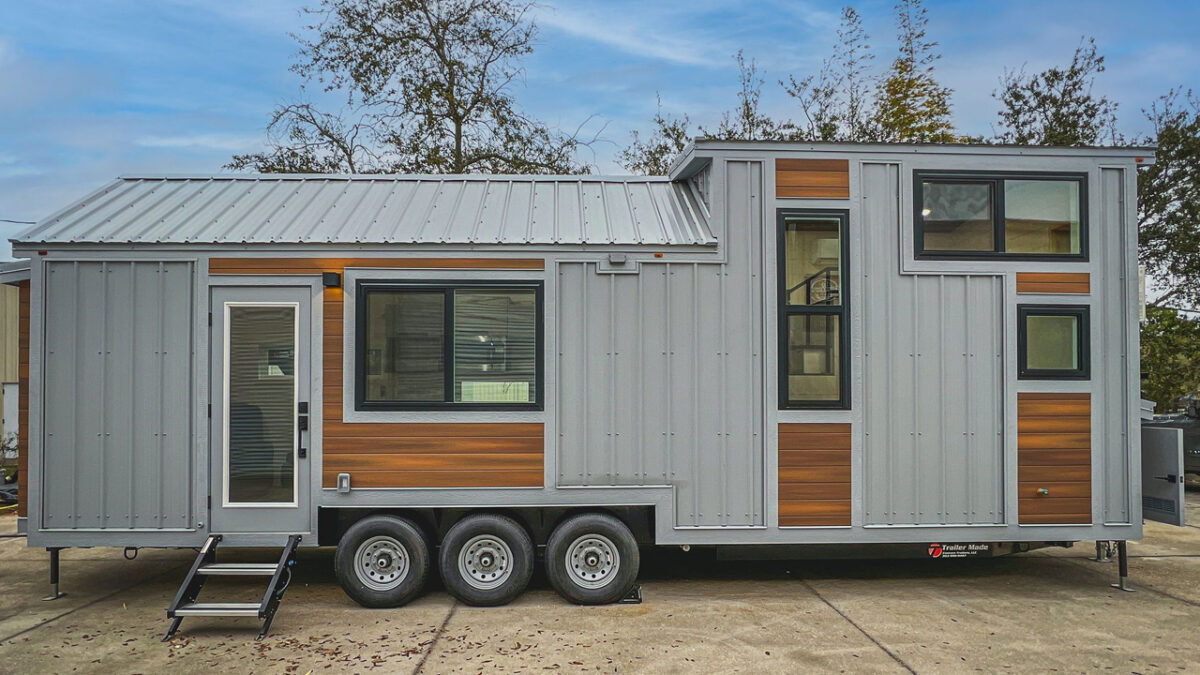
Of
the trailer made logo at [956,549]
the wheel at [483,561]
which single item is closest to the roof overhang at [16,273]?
the wheel at [483,561]

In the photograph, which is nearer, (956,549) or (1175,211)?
(956,549)

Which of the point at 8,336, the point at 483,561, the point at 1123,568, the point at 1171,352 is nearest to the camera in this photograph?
the point at 483,561

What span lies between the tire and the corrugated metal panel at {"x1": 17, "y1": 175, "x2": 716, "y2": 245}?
7.00 ft

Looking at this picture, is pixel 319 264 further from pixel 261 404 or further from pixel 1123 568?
pixel 1123 568

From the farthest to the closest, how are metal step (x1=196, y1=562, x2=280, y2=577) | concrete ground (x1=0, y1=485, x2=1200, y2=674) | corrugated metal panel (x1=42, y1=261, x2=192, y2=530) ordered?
corrugated metal panel (x1=42, y1=261, x2=192, y2=530) → metal step (x1=196, y1=562, x2=280, y2=577) → concrete ground (x1=0, y1=485, x2=1200, y2=674)

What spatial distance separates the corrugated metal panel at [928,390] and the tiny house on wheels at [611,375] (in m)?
0.02

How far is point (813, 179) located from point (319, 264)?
3.80 metres

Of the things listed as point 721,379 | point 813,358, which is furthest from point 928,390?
point 721,379

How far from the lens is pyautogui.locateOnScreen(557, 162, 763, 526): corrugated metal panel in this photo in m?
5.89

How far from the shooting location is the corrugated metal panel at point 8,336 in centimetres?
1457

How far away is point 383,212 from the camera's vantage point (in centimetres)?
648

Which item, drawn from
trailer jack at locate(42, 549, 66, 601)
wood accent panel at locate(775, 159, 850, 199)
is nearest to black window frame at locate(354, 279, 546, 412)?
wood accent panel at locate(775, 159, 850, 199)

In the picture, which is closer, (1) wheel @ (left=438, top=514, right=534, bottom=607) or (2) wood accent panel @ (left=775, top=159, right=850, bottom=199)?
(1) wheel @ (left=438, top=514, right=534, bottom=607)

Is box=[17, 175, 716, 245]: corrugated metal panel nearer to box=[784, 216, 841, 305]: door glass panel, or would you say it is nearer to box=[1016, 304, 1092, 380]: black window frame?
box=[784, 216, 841, 305]: door glass panel
